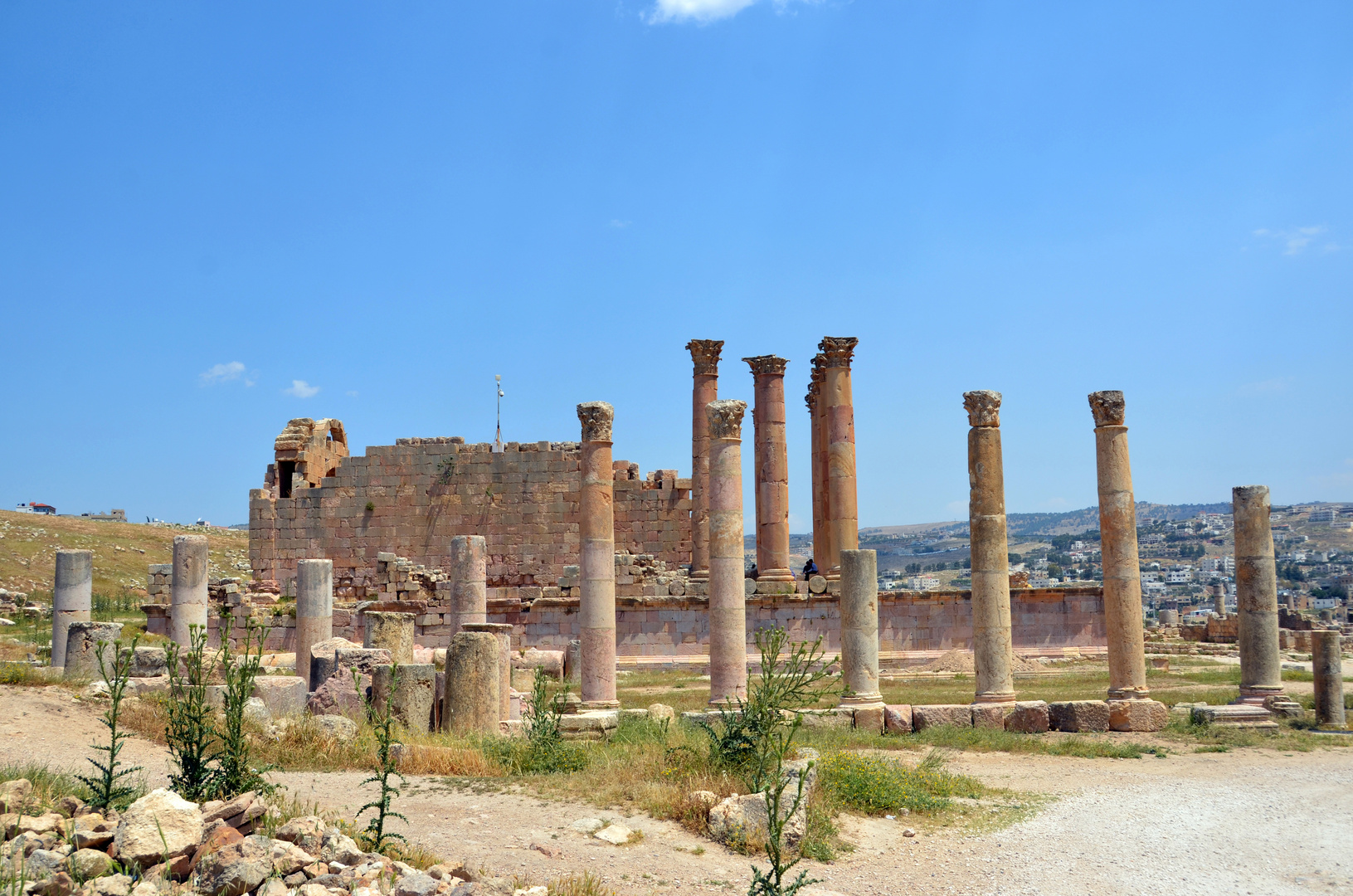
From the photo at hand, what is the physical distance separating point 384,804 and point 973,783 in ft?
23.1

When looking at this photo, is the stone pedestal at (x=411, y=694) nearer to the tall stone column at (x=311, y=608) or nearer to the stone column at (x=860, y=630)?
the tall stone column at (x=311, y=608)

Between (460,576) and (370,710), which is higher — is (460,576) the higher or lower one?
the higher one

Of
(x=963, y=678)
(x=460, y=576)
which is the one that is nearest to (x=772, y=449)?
(x=963, y=678)

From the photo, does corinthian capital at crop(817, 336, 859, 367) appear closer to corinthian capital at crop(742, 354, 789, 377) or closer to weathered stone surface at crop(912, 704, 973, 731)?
corinthian capital at crop(742, 354, 789, 377)

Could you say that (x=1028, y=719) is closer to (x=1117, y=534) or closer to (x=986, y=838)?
(x=1117, y=534)

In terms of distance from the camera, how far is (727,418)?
17.1 meters

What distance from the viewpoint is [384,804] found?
8195mm

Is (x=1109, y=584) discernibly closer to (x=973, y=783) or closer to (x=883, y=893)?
(x=973, y=783)

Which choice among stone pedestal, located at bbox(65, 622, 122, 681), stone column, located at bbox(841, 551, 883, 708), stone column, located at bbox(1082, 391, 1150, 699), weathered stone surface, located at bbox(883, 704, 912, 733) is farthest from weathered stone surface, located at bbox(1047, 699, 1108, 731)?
stone pedestal, located at bbox(65, 622, 122, 681)

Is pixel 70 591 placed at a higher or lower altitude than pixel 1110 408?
lower

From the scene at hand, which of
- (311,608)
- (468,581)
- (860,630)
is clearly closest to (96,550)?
(311,608)

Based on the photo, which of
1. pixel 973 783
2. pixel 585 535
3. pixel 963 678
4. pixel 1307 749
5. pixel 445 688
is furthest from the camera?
pixel 963 678

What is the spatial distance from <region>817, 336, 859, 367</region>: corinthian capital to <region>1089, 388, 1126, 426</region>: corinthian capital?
8.68 meters

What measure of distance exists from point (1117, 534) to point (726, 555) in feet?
Answer: 20.5
